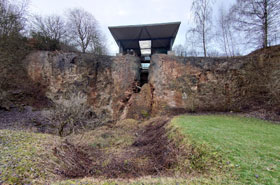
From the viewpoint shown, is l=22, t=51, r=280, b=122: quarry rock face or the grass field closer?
the grass field

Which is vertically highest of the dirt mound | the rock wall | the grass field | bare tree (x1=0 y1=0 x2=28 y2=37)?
bare tree (x1=0 y1=0 x2=28 y2=37)

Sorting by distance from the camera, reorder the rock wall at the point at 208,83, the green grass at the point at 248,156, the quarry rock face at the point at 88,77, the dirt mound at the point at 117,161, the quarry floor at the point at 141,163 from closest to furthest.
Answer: the green grass at the point at 248,156
the quarry floor at the point at 141,163
the dirt mound at the point at 117,161
the rock wall at the point at 208,83
the quarry rock face at the point at 88,77

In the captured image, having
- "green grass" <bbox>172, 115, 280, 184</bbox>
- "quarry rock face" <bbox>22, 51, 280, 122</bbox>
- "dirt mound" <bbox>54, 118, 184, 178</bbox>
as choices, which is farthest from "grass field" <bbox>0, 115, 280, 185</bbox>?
"quarry rock face" <bbox>22, 51, 280, 122</bbox>

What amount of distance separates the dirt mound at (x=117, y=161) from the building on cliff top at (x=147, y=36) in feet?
41.3

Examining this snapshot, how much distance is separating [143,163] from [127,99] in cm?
773

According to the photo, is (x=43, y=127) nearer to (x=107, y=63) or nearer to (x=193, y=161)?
(x=107, y=63)

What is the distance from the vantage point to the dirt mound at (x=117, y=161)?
335cm

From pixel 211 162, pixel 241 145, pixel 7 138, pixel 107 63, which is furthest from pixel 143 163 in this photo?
pixel 107 63

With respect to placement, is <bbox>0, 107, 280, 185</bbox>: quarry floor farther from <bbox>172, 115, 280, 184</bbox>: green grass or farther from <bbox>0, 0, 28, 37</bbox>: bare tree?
<bbox>0, 0, 28, 37</bbox>: bare tree

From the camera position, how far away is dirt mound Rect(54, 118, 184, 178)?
3.35 meters

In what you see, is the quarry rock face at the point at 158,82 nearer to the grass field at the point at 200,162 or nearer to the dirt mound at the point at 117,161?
the dirt mound at the point at 117,161

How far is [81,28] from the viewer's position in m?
16.7

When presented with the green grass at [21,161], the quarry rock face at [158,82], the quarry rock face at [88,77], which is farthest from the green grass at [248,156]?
the quarry rock face at [88,77]

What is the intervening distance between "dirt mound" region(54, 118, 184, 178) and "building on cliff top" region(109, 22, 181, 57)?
41.3 feet
